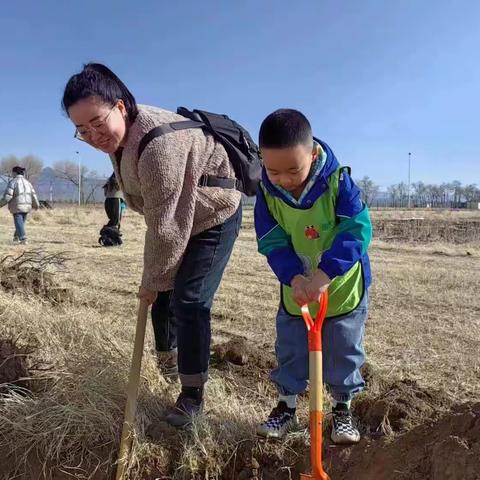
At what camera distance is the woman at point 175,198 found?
2377mm

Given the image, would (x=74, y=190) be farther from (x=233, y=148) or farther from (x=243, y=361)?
(x=233, y=148)

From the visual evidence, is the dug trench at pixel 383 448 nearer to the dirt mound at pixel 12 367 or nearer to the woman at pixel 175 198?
the dirt mound at pixel 12 367

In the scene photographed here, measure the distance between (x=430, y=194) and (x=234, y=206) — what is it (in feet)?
293

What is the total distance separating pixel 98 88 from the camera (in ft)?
7.78

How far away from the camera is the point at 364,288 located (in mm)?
2443

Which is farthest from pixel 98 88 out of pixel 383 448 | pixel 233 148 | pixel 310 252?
pixel 383 448

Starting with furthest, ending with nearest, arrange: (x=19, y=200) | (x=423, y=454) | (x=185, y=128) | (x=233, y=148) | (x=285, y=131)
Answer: (x=19, y=200), (x=233, y=148), (x=185, y=128), (x=285, y=131), (x=423, y=454)

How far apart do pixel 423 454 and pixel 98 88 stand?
73.9 inches

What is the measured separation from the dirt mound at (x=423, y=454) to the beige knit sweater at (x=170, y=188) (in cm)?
107

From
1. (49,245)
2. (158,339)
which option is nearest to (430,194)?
(49,245)

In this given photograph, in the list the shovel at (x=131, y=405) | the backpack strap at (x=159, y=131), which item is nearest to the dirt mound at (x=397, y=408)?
the shovel at (x=131, y=405)

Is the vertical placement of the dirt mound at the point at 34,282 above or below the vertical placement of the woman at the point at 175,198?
below

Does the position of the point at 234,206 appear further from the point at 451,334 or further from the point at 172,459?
the point at 451,334

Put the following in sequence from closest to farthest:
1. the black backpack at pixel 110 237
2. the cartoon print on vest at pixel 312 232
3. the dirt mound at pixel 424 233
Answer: the cartoon print on vest at pixel 312 232
the black backpack at pixel 110 237
the dirt mound at pixel 424 233
